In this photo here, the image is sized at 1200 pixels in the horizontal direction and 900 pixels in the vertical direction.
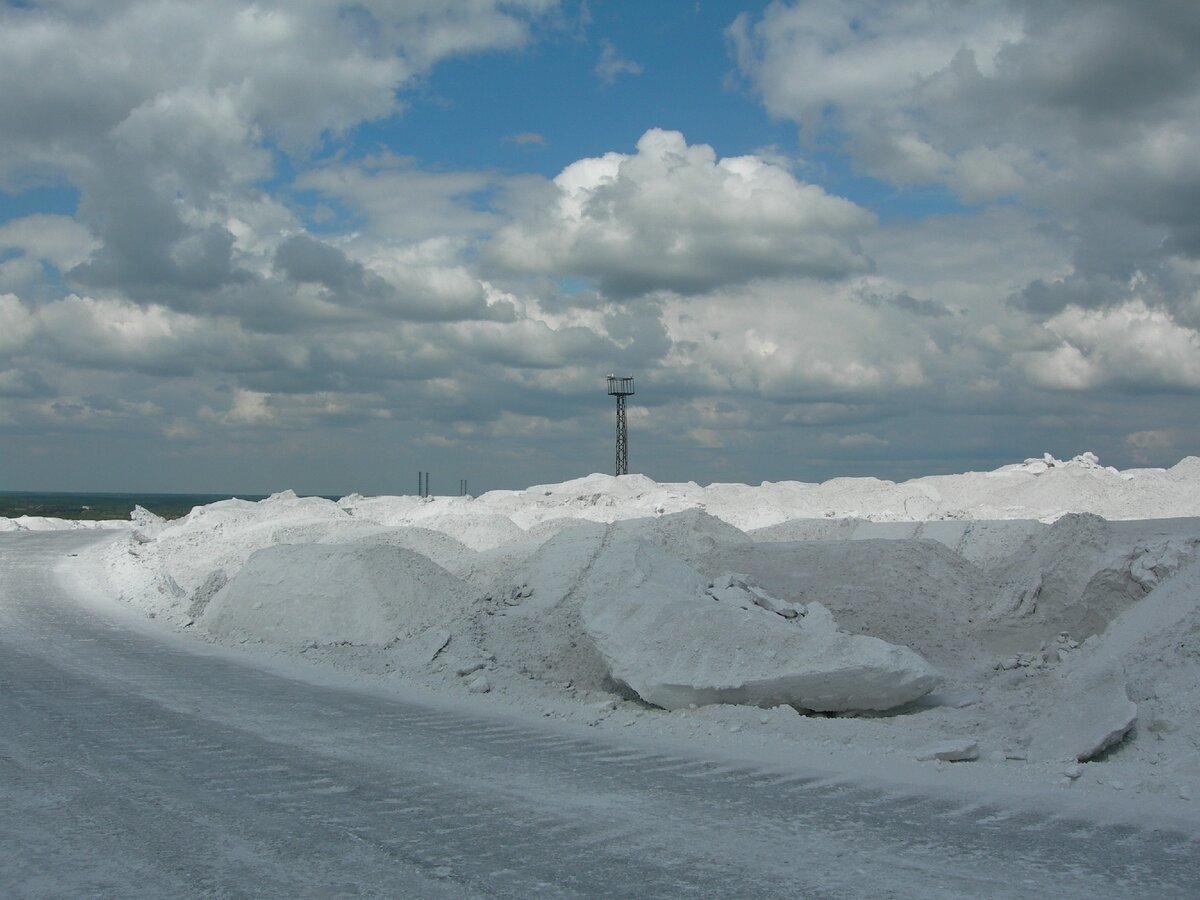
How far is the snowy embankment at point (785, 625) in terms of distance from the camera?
8320mm

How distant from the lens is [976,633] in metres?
13.1

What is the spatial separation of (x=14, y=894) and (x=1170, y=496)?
1106 inches

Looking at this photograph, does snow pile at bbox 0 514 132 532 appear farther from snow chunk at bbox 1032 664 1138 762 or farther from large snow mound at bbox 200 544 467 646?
snow chunk at bbox 1032 664 1138 762

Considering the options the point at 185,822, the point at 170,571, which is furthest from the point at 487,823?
the point at 170,571

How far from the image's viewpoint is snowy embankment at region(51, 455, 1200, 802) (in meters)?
8.32

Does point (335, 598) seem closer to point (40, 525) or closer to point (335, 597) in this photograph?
point (335, 597)

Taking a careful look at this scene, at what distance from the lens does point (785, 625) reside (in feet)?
33.1

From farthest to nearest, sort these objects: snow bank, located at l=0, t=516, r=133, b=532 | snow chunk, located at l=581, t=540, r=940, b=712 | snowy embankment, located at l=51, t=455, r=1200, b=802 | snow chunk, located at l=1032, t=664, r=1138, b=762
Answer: snow bank, located at l=0, t=516, r=133, b=532
snow chunk, located at l=581, t=540, r=940, b=712
snowy embankment, located at l=51, t=455, r=1200, b=802
snow chunk, located at l=1032, t=664, r=1138, b=762

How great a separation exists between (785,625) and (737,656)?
78cm

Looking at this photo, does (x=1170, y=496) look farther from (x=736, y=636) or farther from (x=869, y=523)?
(x=736, y=636)

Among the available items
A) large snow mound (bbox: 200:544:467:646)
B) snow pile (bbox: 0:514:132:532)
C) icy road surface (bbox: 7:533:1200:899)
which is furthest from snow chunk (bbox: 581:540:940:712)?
snow pile (bbox: 0:514:132:532)

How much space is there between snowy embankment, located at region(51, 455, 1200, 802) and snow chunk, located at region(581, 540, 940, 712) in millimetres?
21

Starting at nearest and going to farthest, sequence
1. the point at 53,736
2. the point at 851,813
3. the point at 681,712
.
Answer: the point at 851,813 → the point at 53,736 → the point at 681,712

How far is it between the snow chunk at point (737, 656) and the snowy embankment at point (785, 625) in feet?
0.07
